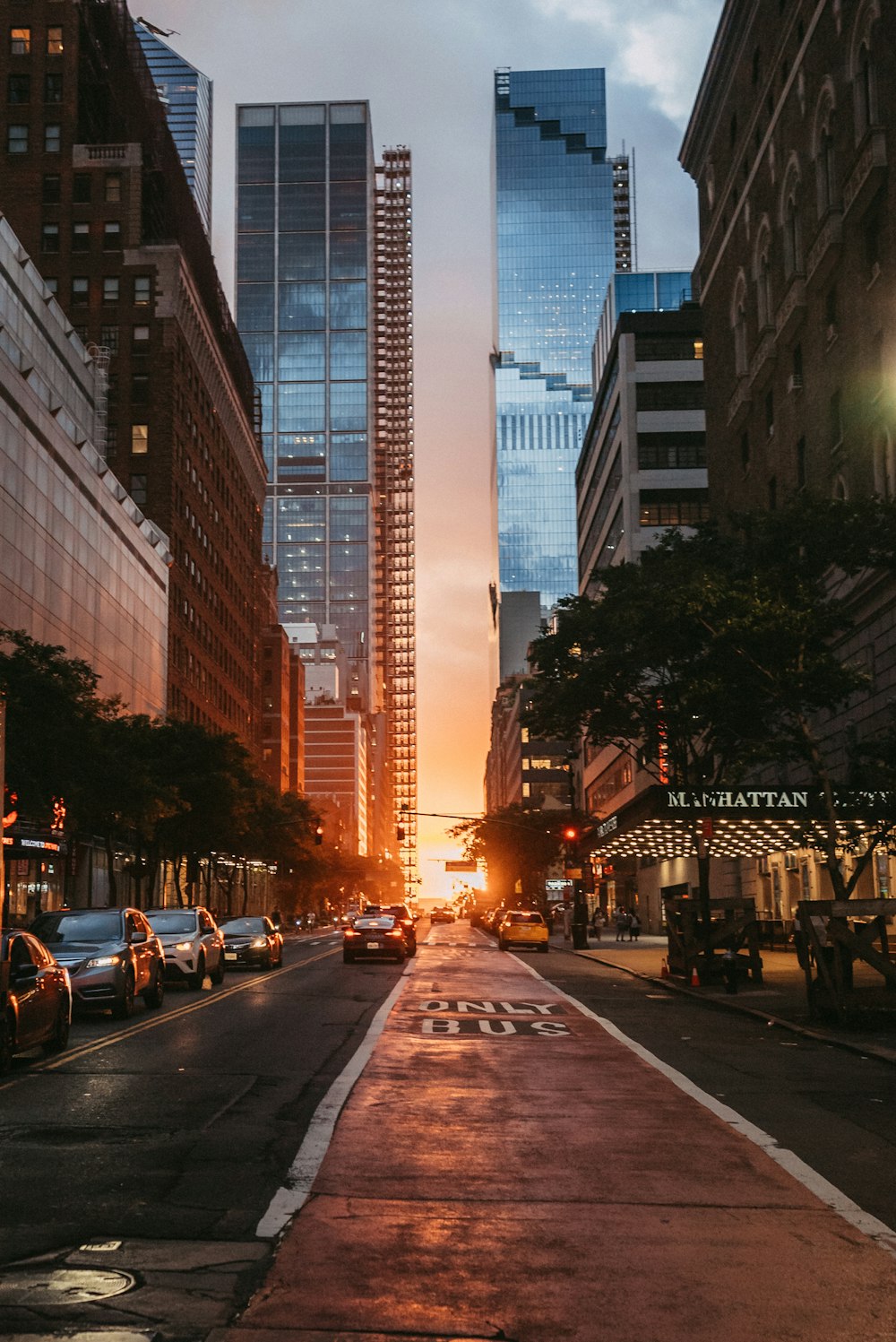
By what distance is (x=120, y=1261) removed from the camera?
688cm

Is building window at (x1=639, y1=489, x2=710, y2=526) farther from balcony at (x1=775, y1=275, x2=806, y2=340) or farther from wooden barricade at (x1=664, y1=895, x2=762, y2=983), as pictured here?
wooden barricade at (x1=664, y1=895, x2=762, y2=983)

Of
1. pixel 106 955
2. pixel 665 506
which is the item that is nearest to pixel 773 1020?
pixel 106 955

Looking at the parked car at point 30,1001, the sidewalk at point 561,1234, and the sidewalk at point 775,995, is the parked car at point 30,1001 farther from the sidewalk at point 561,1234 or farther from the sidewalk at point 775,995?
the sidewalk at point 775,995

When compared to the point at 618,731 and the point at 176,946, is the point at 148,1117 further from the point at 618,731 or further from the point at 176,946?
the point at 618,731

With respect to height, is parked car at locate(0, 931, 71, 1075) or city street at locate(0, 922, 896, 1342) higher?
parked car at locate(0, 931, 71, 1075)

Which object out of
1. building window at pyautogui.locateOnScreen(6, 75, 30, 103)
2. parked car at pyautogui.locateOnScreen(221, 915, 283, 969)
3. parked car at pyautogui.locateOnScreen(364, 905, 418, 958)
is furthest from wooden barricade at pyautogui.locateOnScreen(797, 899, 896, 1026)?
building window at pyautogui.locateOnScreen(6, 75, 30, 103)

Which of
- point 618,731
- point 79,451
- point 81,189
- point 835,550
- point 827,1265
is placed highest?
point 81,189

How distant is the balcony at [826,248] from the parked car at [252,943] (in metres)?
24.6

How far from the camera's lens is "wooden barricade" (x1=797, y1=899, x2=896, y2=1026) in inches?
773

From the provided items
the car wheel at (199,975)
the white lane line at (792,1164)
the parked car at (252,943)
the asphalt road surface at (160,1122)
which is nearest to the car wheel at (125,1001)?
the asphalt road surface at (160,1122)

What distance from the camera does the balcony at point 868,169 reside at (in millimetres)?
35000

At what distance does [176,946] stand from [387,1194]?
2102 cm

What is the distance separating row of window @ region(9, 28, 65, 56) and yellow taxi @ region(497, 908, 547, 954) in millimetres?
70813

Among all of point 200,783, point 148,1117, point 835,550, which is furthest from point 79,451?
point 148,1117
